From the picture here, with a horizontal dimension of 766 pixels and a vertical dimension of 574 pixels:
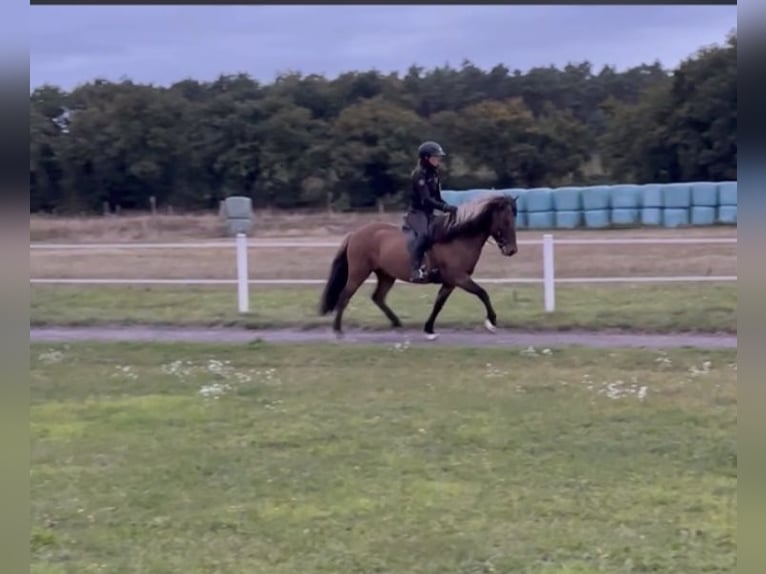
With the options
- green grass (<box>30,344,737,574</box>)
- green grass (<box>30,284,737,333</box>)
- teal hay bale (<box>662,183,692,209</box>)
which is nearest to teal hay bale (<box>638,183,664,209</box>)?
teal hay bale (<box>662,183,692,209</box>)

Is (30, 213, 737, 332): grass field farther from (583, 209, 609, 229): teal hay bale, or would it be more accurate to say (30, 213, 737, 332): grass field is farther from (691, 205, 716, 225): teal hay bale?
(583, 209, 609, 229): teal hay bale

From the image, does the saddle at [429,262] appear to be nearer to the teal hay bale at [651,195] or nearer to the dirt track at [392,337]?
the dirt track at [392,337]

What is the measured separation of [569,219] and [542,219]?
67cm

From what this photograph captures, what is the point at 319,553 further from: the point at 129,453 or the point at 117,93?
the point at 117,93

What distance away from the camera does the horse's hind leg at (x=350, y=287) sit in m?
11.0

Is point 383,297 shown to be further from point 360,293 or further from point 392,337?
point 360,293

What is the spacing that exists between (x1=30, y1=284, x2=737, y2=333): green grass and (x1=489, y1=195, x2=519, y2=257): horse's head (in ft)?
3.61

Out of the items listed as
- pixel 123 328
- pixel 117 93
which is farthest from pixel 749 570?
pixel 117 93

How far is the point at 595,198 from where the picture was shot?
24891mm

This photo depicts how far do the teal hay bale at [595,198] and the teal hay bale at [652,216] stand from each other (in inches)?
41.3

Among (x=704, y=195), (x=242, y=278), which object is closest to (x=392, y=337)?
(x=242, y=278)

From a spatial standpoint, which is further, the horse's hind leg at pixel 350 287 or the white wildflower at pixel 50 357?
the horse's hind leg at pixel 350 287

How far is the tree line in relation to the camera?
24.6 meters

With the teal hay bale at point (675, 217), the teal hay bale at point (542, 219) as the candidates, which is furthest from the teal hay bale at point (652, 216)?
the teal hay bale at point (542, 219)
